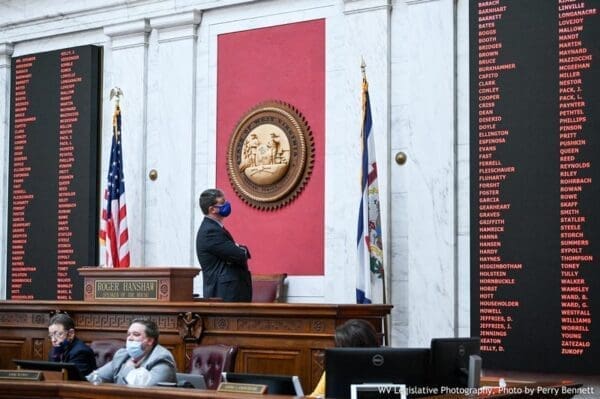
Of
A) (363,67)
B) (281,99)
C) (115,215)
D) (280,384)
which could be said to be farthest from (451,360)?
(115,215)

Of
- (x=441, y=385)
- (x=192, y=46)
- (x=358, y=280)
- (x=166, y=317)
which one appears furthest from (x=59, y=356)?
(x=192, y=46)

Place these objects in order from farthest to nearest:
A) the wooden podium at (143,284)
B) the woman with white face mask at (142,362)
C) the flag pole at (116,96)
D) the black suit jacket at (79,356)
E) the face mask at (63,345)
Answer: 1. the flag pole at (116,96)
2. the wooden podium at (143,284)
3. the face mask at (63,345)
4. the black suit jacket at (79,356)
5. the woman with white face mask at (142,362)

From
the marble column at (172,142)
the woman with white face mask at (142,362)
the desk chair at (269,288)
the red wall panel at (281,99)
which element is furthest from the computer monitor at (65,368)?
the marble column at (172,142)

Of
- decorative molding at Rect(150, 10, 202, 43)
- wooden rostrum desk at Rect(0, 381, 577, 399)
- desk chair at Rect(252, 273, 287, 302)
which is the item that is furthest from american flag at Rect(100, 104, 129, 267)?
wooden rostrum desk at Rect(0, 381, 577, 399)

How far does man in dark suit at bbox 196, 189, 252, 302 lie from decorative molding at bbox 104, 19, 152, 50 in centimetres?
329

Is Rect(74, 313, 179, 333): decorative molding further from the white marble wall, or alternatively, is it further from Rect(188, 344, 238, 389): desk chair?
the white marble wall

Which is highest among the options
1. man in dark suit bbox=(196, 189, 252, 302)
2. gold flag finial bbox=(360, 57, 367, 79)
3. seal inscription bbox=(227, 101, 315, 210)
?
gold flag finial bbox=(360, 57, 367, 79)

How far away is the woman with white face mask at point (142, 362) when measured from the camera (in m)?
6.68

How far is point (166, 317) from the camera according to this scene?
8.94 m

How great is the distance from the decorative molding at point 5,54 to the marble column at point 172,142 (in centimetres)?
226

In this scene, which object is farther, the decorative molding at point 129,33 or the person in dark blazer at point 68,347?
the decorative molding at point 129,33

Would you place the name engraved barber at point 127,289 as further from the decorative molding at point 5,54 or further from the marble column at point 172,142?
the decorative molding at point 5,54

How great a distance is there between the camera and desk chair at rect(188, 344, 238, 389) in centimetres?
764

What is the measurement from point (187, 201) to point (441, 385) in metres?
6.58
